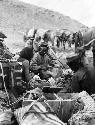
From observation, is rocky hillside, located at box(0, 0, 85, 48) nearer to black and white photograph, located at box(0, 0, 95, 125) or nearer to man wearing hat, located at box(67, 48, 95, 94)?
black and white photograph, located at box(0, 0, 95, 125)

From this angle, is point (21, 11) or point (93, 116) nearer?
point (93, 116)

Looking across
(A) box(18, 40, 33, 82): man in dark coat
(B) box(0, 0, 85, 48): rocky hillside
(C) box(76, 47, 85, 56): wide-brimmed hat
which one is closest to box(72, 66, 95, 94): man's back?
(C) box(76, 47, 85, 56): wide-brimmed hat

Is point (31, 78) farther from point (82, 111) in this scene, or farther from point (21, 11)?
point (21, 11)

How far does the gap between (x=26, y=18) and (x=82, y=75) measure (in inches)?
2220

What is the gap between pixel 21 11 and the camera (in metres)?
63.7

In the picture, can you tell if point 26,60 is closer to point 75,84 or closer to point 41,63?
point 75,84

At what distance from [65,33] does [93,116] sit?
2941cm

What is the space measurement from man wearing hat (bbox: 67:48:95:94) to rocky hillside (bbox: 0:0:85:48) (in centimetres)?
4348

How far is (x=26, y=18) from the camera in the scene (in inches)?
2431

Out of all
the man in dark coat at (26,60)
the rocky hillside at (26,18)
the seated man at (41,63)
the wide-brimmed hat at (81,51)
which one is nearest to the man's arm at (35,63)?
the seated man at (41,63)

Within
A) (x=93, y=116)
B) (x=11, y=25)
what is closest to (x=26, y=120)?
(x=93, y=116)

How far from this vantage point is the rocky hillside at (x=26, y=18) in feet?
180

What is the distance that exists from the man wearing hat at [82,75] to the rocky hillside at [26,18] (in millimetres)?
43484

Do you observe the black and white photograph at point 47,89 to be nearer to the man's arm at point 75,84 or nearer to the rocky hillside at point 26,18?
the man's arm at point 75,84
